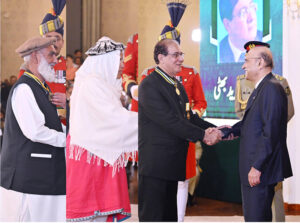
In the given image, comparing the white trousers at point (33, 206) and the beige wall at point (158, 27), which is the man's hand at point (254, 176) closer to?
the beige wall at point (158, 27)

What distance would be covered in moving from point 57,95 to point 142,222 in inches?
44.2

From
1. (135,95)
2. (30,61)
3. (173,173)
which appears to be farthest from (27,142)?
(173,173)

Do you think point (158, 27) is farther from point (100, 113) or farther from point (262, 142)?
point (262, 142)

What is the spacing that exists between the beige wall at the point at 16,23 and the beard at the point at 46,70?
161 millimetres

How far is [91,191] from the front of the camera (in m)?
3.11

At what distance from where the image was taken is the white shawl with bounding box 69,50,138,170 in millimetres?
3062

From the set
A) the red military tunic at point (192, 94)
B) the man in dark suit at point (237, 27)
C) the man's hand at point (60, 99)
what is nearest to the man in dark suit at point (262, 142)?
the man in dark suit at point (237, 27)

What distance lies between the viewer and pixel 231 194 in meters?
3.47

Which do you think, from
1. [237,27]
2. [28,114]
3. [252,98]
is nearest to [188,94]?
[252,98]

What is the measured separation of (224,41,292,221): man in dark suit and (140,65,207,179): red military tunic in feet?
1.34

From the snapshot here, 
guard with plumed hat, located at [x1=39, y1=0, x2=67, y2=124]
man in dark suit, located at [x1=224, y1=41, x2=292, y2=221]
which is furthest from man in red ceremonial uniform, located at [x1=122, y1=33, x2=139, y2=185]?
man in dark suit, located at [x1=224, y1=41, x2=292, y2=221]

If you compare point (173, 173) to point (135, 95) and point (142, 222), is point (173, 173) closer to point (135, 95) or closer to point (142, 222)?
point (142, 222)

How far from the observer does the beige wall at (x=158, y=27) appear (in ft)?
10.8

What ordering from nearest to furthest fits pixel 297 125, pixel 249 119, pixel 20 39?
pixel 249 119, pixel 20 39, pixel 297 125
